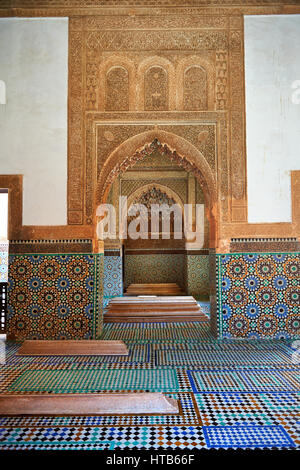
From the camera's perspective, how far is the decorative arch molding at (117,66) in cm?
402

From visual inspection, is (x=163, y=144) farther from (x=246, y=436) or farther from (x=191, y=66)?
(x=246, y=436)

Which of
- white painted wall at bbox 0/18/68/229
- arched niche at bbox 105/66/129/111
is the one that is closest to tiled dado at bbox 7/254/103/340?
white painted wall at bbox 0/18/68/229

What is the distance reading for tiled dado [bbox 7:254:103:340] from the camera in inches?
153

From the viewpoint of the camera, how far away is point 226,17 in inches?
159

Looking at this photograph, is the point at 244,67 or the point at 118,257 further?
the point at 118,257

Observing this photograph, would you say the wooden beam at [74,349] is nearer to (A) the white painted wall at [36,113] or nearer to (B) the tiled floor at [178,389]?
(B) the tiled floor at [178,389]

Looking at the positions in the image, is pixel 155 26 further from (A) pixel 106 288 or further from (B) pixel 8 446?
(A) pixel 106 288

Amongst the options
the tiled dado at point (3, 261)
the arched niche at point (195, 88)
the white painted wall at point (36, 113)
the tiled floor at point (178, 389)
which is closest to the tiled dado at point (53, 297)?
the tiled floor at point (178, 389)

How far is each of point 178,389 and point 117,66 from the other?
10.9 ft

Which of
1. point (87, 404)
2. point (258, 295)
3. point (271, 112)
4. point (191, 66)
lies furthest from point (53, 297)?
point (271, 112)

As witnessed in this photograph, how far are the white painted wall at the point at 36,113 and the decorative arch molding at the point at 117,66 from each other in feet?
1.23
